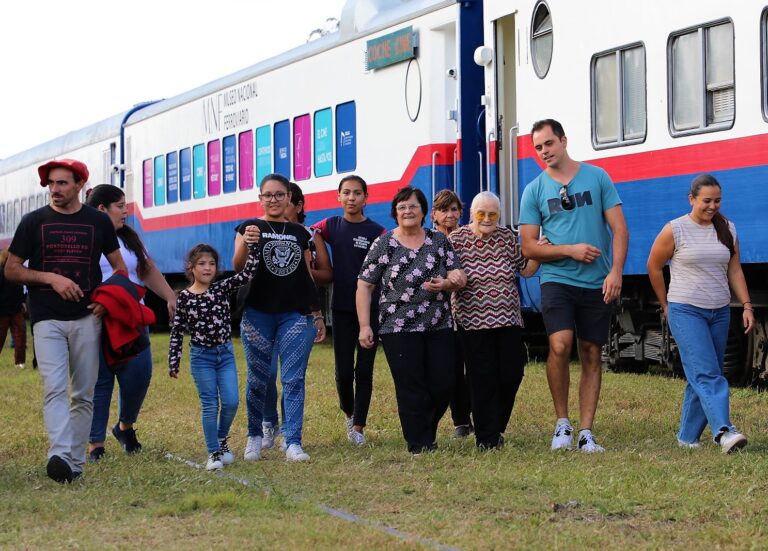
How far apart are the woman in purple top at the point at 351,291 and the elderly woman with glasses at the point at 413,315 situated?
58 cm

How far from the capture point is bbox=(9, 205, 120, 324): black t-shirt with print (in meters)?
7.97

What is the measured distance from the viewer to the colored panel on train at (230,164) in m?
19.6

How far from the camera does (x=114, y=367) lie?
344 inches

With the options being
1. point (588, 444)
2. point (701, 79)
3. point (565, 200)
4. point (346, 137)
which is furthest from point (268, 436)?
point (346, 137)

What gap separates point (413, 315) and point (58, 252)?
205 centimetres

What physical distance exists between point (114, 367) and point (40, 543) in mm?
2666

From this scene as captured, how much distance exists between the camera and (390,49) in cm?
1502

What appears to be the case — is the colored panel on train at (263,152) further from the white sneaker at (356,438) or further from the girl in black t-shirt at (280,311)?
the girl in black t-shirt at (280,311)

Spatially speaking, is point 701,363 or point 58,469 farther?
point 701,363

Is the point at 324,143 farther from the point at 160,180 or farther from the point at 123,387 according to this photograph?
the point at 123,387

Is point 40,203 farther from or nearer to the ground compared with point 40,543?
farther from the ground

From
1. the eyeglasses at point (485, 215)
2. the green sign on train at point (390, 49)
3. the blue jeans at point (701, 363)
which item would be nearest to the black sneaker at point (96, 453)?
the eyeglasses at point (485, 215)

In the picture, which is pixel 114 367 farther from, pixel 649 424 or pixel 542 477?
pixel 649 424

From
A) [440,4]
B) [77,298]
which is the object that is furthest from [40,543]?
[440,4]
